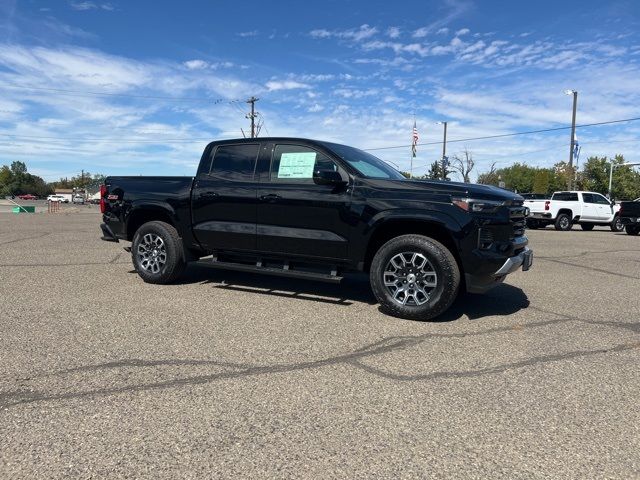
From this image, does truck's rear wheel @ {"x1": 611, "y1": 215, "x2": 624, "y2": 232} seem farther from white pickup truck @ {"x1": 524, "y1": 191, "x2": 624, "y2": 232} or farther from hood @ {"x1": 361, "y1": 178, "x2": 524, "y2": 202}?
hood @ {"x1": 361, "y1": 178, "x2": 524, "y2": 202}

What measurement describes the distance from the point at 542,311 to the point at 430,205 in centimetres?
196

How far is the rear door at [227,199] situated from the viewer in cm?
655

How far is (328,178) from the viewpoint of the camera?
5738mm

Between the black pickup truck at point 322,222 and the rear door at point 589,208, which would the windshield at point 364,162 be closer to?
the black pickup truck at point 322,222

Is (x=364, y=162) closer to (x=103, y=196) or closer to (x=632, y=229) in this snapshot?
(x=103, y=196)

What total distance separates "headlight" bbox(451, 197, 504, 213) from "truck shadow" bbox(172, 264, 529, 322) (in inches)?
48.4

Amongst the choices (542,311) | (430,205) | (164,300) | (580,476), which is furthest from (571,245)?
(580,476)

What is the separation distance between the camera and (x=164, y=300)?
623cm

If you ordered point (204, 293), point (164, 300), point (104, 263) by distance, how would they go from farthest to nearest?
point (104, 263) < point (204, 293) < point (164, 300)

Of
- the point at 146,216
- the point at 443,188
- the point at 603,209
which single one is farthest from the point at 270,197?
the point at 603,209

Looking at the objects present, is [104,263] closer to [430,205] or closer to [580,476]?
[430,205]

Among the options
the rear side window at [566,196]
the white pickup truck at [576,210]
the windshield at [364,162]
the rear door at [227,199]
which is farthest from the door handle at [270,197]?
the rear side window at [566,196]

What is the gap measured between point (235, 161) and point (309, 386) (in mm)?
3934

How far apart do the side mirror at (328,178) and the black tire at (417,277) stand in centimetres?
90
